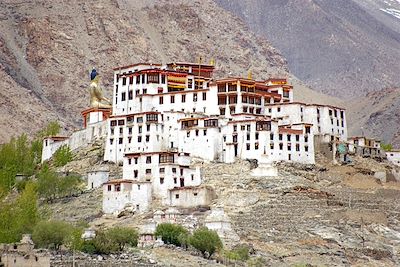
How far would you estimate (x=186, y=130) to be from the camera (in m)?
111

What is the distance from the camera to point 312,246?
96.0 meters

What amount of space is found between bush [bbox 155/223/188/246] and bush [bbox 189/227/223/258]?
1.20m

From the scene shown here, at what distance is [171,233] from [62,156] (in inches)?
1140

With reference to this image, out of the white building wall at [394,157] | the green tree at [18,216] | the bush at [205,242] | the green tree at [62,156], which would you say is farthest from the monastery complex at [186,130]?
the bush at [205,242]

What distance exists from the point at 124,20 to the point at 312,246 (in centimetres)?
10606

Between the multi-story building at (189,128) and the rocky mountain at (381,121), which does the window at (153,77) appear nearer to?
the multi-story building at (189,128)

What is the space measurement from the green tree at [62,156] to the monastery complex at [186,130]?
A: 2234mm

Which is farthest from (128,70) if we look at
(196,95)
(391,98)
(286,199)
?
(391,98)

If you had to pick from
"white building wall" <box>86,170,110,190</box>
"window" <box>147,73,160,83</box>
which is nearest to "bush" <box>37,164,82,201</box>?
"white building wall" <box>86,170,110,190</box>

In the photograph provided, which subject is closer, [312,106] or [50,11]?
[312,106]

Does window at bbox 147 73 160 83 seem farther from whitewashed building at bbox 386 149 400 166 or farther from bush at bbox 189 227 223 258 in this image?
bush at bbox 189 227 223 258

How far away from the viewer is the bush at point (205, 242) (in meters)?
90.0

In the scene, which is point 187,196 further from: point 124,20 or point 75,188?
point 124,20

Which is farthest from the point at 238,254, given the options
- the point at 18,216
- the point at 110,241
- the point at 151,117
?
the point at 151,117
